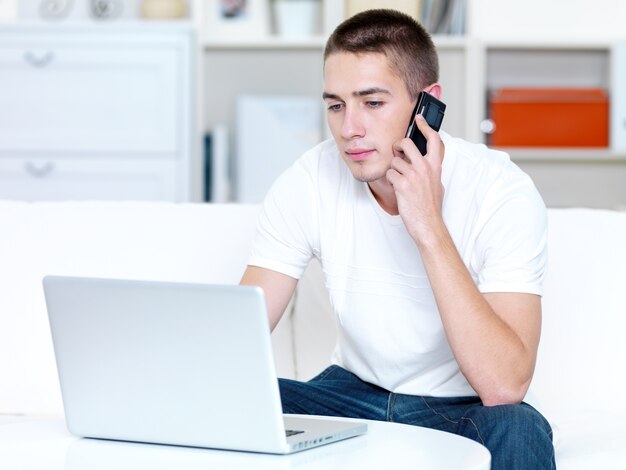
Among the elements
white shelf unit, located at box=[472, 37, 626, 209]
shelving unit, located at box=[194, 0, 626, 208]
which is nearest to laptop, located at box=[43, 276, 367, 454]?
shelving unit, located at box=[194, 0, 626, 208]

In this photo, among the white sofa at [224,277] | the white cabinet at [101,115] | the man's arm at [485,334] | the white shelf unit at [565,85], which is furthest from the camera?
the white shelf unit at [565,85]

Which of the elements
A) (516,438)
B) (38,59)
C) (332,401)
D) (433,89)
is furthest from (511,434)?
(38,59)

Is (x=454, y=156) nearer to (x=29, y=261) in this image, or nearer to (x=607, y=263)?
(x=607, y=263)

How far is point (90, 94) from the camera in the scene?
3.49 m

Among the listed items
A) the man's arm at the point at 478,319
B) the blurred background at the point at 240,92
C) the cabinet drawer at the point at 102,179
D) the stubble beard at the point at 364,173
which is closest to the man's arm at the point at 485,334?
the man's arm at the point at 478,319

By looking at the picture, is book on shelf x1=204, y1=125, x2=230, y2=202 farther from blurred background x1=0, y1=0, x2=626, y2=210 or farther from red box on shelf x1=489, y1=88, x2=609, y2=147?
red box on shelf x1=489, y1=88, x2=609, y2=147

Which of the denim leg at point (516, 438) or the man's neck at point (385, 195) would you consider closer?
the denim leg at point (516, 438)

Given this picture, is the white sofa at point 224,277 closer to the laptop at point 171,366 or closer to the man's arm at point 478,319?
the man's arm at point 478,319

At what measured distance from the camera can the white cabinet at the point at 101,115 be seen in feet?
11.4

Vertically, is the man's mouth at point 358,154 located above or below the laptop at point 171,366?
above

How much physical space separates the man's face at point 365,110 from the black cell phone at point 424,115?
3cm

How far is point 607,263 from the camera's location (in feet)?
6.66

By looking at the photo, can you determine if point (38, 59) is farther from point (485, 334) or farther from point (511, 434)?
point (511, 434)

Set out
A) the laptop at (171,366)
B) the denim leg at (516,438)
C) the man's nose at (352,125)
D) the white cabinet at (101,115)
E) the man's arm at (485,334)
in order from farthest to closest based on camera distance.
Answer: the white cabinet at (101,115) → the man's nose at (352,125) → the man's arm at (485,334) → the denim leg at (516,438) → the laptop at (171,366)
